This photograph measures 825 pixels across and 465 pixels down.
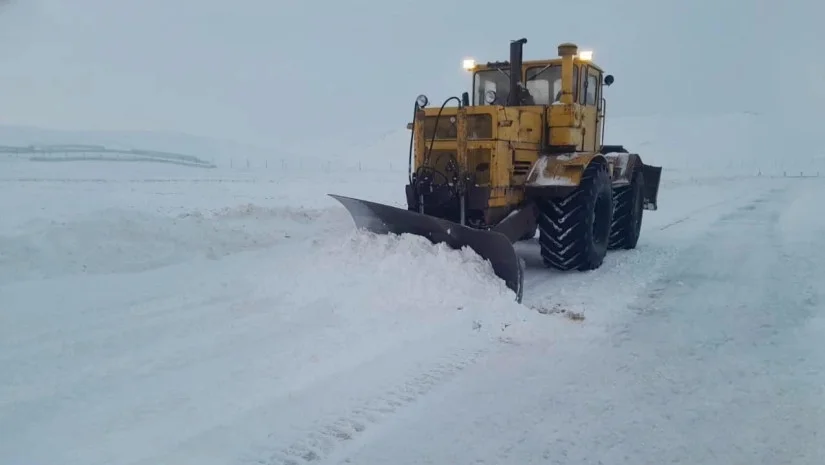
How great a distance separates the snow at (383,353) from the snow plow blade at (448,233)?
157mm

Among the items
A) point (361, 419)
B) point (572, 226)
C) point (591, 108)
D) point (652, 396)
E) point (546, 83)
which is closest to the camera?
point (361, 419)

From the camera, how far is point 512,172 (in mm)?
8141

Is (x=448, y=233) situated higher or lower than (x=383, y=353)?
higher

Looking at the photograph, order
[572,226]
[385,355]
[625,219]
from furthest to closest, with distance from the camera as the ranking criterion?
[625,219]
[572,226]
[385,355]

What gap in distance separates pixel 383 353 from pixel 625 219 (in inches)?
267

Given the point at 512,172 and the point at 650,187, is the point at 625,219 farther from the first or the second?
the point at 512,172

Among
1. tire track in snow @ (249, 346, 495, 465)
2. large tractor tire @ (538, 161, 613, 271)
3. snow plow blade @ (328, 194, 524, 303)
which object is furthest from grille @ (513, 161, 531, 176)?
tire track in snow @ (249, 346, 495, 465)

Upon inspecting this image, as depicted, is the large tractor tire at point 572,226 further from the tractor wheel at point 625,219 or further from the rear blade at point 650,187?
the rear blade at point 650,187

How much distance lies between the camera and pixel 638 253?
10375 millimetres

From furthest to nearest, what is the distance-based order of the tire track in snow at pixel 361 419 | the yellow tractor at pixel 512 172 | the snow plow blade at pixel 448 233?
the yellow tractor at pixel 512 172 < the snow plow blade at pixel 448 233 < the tire track in snow at pixel 361 419

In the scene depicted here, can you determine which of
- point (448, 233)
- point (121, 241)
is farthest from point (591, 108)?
point (121, 241)

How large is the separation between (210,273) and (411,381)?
4.05 metres

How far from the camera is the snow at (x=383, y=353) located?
3.78 metres

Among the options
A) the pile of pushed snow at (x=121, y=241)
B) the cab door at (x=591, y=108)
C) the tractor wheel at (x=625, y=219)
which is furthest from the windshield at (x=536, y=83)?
the pile of pushed snow at (x=121, y=241)
